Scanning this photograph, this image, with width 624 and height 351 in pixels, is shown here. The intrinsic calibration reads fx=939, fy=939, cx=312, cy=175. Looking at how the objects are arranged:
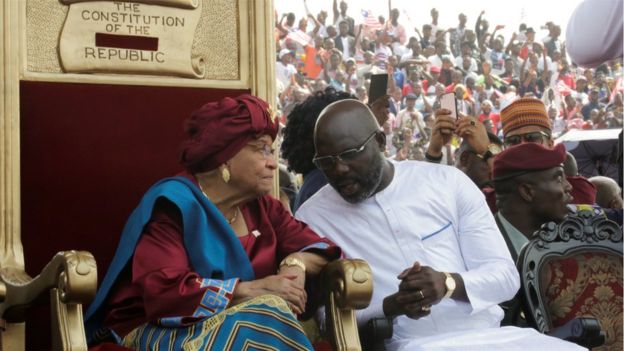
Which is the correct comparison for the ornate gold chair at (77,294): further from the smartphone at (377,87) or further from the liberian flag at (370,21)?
the liberian flag at (370,21)

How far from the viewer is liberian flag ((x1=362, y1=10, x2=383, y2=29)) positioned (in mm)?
15693

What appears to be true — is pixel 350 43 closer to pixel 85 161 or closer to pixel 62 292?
pixel 85 161

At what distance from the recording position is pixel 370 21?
51.8 feet

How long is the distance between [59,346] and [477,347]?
1.23m

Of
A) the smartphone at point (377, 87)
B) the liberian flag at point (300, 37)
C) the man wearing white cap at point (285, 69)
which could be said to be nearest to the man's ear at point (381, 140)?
the smartphone at point (377, 87)

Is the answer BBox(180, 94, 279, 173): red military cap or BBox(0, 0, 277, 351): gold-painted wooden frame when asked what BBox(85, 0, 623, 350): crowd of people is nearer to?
BBox(180, 94, 279, 173): red military cap

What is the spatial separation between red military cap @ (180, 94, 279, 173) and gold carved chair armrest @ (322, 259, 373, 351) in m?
0.45

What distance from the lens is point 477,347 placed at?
2.85 m

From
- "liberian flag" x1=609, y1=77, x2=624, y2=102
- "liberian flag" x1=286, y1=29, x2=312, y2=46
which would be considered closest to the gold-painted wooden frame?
"liberian flag" x1=286, y1=29, x2=312, y2=46

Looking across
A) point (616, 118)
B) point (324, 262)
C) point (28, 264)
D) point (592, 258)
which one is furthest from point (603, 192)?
point (616, 118)

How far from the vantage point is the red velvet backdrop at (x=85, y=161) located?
9.73 ft

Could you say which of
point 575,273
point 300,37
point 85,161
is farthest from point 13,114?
point 300,37

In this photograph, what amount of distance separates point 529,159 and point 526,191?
13cm

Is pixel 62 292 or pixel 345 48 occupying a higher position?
pixel 345 48
